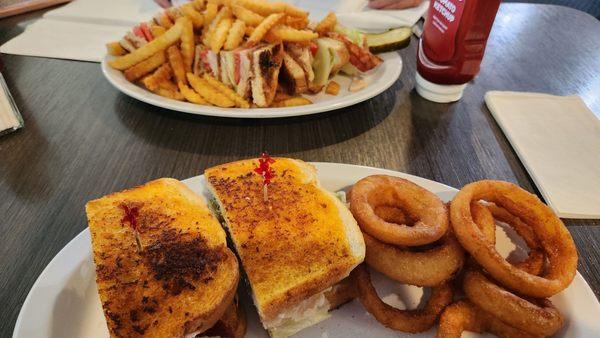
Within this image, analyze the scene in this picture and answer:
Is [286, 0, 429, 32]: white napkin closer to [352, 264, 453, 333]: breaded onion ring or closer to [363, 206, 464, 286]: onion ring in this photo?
[363, 206, 464, 286]: onion ring

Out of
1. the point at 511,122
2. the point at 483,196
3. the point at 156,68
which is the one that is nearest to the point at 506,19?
the point at 511,122

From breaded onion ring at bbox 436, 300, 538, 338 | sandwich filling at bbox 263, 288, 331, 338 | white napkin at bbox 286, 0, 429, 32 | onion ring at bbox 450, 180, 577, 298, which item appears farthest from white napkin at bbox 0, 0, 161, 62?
breaded onion ring at bbox 436, 300, 538, 338

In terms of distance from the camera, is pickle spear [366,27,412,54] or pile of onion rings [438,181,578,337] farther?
pickle spear [366,27,412,54]

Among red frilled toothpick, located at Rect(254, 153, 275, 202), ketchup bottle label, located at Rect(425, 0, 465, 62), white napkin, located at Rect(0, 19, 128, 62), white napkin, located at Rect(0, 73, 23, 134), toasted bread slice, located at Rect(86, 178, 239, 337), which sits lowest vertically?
white napkin, located at Rect(0, 19, 128, 62)

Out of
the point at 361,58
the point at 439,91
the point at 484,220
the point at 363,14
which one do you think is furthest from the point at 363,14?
the point at 484,220

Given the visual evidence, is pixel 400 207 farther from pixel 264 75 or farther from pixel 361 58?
pixel 361 58

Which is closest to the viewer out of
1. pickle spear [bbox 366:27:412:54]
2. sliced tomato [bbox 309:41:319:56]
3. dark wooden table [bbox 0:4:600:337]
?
dark wooden table [bbox 0:4:600:337]

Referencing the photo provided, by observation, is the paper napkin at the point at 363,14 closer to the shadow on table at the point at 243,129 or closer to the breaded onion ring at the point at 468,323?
the shadow on table at the point at 243,129
